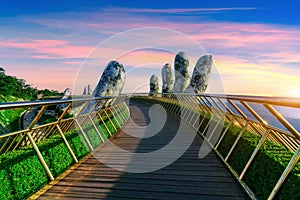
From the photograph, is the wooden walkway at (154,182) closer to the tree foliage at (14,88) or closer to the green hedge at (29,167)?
the green hedge at (29,167)

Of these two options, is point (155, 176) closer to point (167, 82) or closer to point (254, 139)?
point (254, 139)

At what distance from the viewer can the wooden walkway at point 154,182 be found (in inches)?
147

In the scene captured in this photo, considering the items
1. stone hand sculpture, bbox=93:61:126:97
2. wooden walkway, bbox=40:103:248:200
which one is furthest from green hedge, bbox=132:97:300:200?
stone hand sculpture, bbox=93:61:126:97

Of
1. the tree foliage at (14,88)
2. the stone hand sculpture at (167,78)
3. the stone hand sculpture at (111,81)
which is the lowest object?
the tree foliage at (14,88)

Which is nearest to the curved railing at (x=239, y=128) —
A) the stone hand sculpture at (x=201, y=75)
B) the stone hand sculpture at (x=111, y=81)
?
the stone hand sculpture at (x=111, y=81)

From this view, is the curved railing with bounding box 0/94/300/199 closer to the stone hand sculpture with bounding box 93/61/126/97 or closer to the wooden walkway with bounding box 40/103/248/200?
the wooden walkway with bounding box 40/103/248/200

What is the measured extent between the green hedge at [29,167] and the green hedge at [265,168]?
3056 mm

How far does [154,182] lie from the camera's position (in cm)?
419

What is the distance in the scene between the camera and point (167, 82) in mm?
31703

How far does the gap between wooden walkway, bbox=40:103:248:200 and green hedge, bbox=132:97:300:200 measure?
227 mm

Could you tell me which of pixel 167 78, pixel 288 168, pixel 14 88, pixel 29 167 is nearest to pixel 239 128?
pixel 288 168

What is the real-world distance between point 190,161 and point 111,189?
201 centimetres

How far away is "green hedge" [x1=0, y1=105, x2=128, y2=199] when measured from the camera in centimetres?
350

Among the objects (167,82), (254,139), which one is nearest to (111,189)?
(254,139)
